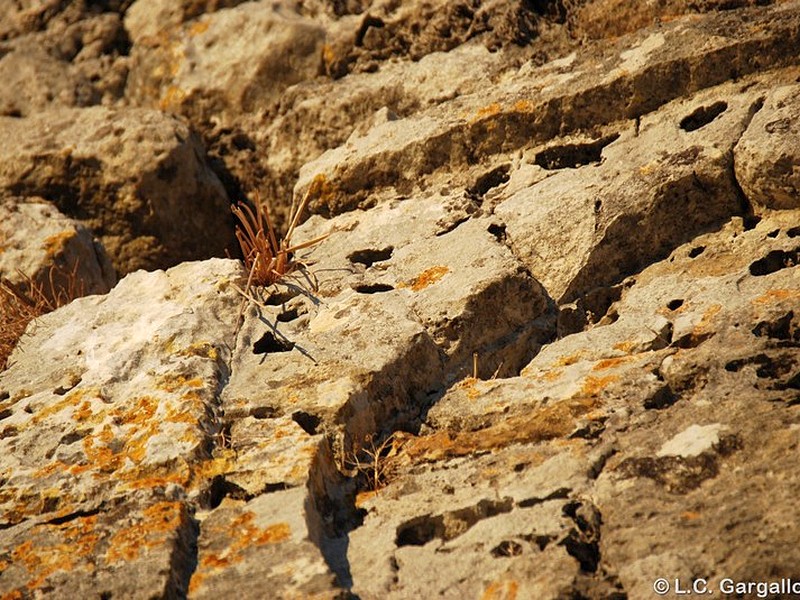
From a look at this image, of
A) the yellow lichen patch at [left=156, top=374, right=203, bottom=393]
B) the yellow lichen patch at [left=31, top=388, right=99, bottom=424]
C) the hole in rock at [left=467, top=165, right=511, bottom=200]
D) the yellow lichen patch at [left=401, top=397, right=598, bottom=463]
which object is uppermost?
the hole in rock at [left=467, top=165, right=511, bottom=200]

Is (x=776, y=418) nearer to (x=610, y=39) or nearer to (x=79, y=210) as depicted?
(x=610, y=39)

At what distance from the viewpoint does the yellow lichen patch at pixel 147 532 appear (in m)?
2.44

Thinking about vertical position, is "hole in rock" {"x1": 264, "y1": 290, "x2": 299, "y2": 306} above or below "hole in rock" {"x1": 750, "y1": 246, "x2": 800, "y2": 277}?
above

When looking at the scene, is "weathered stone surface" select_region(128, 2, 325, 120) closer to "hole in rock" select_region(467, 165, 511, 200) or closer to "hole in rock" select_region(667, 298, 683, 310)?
"hole in rock" select_region(467, 165, 511, 200)

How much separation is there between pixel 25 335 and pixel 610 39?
99.6 inches

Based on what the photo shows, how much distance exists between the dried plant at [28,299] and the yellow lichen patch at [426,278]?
55.9 inches

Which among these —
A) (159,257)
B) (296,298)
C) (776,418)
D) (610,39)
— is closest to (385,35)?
(610,39)

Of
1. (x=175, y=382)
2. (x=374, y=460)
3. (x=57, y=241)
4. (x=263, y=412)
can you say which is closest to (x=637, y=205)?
(x=374, y=460)

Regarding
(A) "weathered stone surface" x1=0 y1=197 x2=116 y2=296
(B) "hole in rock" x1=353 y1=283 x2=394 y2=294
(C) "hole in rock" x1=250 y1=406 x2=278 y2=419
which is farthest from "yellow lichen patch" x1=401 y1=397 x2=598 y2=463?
(A) "weathered stone surface" x1=0 y1=197 x2=116 y2=296

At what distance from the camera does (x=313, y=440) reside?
272cm

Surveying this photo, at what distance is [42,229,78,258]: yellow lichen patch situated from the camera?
4.32m

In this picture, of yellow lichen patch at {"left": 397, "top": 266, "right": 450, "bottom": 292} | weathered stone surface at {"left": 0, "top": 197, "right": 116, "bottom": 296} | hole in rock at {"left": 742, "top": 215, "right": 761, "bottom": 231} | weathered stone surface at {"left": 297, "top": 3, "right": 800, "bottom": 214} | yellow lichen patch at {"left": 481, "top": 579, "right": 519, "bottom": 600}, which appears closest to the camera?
yellow lichen patch at {"left": 481, "top": 579, "right": 519, "bottom": 600}

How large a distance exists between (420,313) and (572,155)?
98cm

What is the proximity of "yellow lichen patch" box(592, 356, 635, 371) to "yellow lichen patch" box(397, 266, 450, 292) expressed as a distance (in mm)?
688
